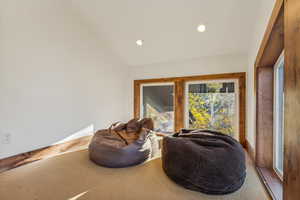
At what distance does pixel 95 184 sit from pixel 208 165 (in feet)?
4.46

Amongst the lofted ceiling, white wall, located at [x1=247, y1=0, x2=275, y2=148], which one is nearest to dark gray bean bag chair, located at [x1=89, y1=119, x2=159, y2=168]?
white wall, located at [x1=247, y1=0, x2=275, y2=148]

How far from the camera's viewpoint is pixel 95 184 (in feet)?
6.31

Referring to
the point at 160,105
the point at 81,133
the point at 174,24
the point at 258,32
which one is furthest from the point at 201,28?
the point at 81,133

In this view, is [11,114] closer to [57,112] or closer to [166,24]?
[57,112]

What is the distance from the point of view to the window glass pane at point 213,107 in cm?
369

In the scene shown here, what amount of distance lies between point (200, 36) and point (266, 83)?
1575mm

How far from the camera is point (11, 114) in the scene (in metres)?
2.43

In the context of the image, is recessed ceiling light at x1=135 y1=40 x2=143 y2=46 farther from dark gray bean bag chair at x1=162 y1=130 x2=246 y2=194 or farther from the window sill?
the window sill

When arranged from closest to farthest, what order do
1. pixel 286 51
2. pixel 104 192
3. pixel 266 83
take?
pixel 286 51
pixel 104 192
pixel 266 83

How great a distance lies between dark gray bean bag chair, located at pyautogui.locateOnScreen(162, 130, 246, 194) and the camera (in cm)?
175

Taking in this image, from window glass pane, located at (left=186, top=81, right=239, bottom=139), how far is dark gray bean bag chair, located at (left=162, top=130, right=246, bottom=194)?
190cm

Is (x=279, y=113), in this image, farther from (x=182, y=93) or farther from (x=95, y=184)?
(x=95, y=184)

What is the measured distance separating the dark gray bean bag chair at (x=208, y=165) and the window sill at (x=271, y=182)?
0.85 feet

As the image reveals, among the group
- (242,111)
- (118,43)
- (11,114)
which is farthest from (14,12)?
(242,111)
